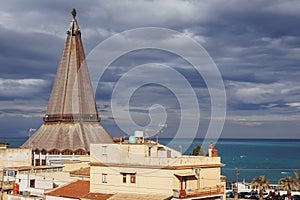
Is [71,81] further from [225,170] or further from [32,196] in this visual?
[225,170]

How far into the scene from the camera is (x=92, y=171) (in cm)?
3466

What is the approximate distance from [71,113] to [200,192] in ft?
135

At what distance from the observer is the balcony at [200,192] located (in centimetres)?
3087

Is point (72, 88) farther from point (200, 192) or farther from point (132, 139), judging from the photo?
point (200, 192)

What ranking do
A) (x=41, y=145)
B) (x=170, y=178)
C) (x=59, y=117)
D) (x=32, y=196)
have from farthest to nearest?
1. (x=59, y=117)
2. (x=41, y=145)
3. (x=32, y=196)
4. (x=170, y=178)

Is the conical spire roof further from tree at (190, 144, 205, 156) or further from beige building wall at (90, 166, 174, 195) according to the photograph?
beige building wall at (90, 166, 174, 195)

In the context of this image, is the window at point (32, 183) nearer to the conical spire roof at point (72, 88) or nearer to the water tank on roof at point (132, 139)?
the water tank on roof at point (132, 139)

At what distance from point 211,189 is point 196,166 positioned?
2335 mm

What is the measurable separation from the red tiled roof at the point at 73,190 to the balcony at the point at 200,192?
8041 mm

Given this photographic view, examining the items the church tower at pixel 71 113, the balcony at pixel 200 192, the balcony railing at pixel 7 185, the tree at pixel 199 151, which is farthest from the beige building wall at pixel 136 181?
the church tower at pixel 71 113

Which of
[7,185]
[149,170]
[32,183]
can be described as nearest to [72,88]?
[7,185]

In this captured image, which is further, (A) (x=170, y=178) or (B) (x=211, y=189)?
(B) (x=211, y=189)

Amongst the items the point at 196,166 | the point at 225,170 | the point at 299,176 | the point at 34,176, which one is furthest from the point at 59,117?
the point at 225,170

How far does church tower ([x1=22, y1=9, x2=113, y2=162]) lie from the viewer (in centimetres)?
6569
